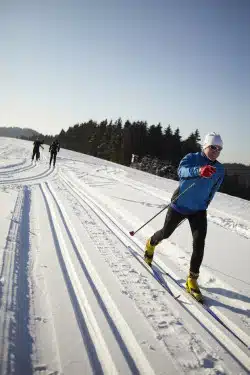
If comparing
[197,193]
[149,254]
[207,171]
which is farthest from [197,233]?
[149,254]

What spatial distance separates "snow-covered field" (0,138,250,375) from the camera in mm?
2297

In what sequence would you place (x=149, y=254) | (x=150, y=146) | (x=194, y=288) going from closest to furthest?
(x=194, y=288)
(x=149, y=254)
(x=150, y=146)

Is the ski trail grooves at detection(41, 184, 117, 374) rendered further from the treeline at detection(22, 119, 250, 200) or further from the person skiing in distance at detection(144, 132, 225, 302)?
the treeline at detection(22, 119, 250, 200)

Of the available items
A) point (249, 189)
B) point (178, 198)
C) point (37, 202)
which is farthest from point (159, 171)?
point (178, 198)

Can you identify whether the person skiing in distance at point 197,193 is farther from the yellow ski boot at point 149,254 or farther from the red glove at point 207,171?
the yellow ski boot at point 149,254

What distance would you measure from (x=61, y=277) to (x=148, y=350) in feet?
5.02

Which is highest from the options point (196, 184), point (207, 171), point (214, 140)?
point (214, 140)

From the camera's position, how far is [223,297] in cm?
364

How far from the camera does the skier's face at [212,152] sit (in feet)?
12.0

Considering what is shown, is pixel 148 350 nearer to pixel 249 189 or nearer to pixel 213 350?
pixel 213 350

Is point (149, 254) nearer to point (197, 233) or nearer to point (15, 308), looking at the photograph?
point (197, 233)

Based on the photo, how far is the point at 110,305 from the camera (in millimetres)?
3039

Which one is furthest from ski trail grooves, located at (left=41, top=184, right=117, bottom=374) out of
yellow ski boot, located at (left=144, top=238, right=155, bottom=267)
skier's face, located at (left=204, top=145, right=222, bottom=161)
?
skier's face, located at (left=204, top=145, right=222, bottom=161)

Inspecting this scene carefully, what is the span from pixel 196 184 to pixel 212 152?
0.51 metres
